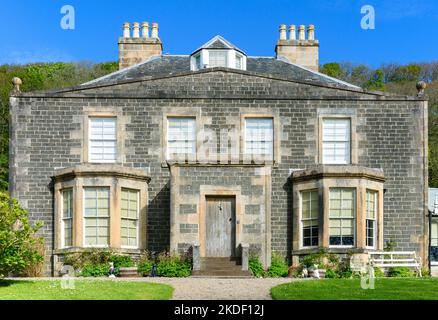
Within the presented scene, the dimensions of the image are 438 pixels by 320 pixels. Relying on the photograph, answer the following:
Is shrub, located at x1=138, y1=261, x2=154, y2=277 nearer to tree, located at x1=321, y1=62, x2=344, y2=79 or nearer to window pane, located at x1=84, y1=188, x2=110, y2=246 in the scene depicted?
window pane, located at x1=84, y1=188, x2=110, y2=246

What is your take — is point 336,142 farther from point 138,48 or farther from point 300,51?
point 138,48

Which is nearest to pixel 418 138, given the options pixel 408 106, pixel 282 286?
pixel 408 106

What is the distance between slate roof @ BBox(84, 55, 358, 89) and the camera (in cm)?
3145

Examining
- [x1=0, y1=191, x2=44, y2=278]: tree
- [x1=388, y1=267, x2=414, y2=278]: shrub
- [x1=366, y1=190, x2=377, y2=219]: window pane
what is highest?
[x1=366, y1=190, x2=377, y2=219]: window pane

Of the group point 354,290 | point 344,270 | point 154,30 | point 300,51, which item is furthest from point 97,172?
point 300,51

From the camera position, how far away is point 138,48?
35.9 m

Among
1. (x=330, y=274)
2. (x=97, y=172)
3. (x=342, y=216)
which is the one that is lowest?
(x=330, y=274)

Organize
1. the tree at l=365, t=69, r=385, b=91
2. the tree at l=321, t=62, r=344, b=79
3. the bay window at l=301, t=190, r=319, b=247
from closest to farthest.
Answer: the bay window at l=301, t=190, r=319, b=247 < the tree at l=365, t=69, r=385, b=91 < the tree at l=321, t=62, r=344, b=79

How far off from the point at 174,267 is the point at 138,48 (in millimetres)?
13982

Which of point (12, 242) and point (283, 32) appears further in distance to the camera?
point (283, 32)

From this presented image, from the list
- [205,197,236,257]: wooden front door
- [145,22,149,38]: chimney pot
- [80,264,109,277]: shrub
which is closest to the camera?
[80,264,109,277]: shrub

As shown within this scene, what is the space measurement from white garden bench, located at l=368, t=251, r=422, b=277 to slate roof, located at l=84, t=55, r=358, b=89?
713 centimetres

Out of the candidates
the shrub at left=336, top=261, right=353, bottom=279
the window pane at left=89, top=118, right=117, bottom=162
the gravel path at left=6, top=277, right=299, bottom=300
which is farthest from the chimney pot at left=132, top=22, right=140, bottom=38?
the gravel path at left=6, top=277, right=299, bottom=300

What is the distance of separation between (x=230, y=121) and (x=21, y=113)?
7051 millimetres
